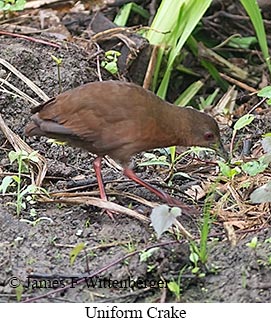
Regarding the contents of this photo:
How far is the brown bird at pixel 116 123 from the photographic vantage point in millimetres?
3424

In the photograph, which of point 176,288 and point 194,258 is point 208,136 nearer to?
point 194,258

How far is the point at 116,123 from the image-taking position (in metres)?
3.42

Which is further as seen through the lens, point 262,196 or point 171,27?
point 171,27

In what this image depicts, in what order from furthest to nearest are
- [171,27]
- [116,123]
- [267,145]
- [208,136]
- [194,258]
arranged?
1. [171,27]
2. [208,136]
3. [116,123]
4. [267,145]
5. [194,258]

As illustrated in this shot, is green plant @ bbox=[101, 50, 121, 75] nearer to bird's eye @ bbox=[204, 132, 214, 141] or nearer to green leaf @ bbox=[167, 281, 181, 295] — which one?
bird's eye @ bbox=[204, 132, 214, 141]

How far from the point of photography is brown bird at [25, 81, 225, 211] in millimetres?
3424

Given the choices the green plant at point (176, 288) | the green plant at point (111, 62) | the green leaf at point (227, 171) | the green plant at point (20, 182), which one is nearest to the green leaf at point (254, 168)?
the green leaf at point (227, 171)

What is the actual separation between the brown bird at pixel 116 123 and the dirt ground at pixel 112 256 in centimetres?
23

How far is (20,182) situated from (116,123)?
1.76 feet

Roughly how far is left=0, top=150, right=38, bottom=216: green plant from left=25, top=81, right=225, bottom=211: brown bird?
4.6 inches

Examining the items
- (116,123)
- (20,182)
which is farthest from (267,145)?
(20,182)

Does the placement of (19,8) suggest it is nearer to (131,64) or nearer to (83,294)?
(131,64)

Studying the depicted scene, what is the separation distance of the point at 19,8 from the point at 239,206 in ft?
6.67
